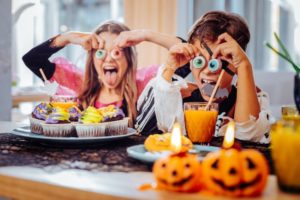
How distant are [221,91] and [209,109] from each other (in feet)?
→ 0.67

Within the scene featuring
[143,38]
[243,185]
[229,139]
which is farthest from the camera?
[143,38]

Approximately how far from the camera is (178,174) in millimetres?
894

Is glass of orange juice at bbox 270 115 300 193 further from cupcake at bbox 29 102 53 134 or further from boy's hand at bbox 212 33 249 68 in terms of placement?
cupcake at bbox 29 102 53 134

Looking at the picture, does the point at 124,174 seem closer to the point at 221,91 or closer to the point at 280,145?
the point at 280,145

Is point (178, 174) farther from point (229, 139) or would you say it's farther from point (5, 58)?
point (5, 58)

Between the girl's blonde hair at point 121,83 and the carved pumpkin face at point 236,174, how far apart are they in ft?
3.16

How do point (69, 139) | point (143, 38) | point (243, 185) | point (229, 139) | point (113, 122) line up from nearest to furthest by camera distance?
point (243, 185) → point (229, 139) → point (69, 139) → point (113, 122) → point (143, 38)

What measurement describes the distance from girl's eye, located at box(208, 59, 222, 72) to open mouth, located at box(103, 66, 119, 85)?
1.33 ft

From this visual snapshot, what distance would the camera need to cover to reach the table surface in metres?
0.90

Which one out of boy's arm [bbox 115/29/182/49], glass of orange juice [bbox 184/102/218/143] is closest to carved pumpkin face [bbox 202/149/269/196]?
glass of orange juice [bbox 184/102/218/143]

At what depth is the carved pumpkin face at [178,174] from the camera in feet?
2.93

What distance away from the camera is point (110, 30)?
1.89m

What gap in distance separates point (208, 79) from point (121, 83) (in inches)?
15.0

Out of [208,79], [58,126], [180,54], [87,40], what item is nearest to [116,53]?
[87,40]
